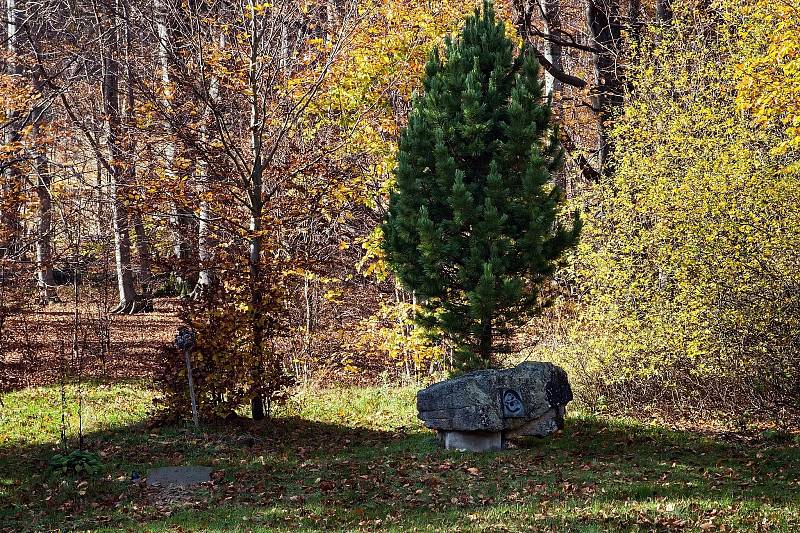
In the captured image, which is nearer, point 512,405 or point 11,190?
point 512,405

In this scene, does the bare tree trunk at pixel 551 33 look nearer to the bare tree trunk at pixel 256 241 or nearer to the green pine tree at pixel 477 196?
the green pine tree at pixel 477 196

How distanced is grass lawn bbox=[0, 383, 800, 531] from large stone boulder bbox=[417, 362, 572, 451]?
0.96 ft

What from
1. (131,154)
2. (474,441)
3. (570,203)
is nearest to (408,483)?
(474,441)

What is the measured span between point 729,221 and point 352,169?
6283mm

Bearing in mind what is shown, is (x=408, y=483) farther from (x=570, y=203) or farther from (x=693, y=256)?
(x=570, y=203)

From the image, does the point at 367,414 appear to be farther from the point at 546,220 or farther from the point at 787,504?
the point at 787,504

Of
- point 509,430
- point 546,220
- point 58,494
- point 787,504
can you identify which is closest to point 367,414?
point 509,430

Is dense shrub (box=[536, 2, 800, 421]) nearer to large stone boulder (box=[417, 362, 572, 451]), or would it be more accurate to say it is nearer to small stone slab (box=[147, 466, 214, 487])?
large stone boulder (box=[417, 362, 572, 451])

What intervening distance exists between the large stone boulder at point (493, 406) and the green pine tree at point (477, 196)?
38.8 inches

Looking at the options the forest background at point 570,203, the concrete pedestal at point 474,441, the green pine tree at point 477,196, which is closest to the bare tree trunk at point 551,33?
the forest background at point 570,203

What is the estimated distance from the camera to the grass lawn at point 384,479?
23.8ft

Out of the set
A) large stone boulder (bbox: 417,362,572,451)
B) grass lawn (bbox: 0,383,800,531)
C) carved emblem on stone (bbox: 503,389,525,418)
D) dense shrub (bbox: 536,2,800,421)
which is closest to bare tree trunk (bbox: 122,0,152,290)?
→ grass lawn (bbox: 0,383,800,531)

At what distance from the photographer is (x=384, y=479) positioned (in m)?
9.00

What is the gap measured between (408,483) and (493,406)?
1839 mm
